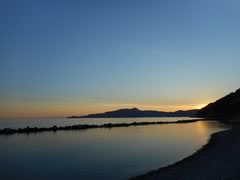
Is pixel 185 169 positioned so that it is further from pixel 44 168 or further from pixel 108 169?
pixel 44 168

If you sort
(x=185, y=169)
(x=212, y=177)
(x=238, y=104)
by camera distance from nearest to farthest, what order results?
(x=212, y=177), (x=185, y=169), (x=238, y=104)

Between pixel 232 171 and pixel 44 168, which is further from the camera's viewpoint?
pixel 44 168

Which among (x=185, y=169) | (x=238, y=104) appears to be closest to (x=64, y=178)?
(x=185, y=169)

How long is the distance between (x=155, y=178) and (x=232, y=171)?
5481mm

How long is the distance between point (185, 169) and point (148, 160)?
29.7ft

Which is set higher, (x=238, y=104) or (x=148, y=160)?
(x=238, y=104)

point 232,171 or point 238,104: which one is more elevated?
point 238,104

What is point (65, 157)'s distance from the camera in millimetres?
36219

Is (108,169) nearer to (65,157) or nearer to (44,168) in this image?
(44,168)

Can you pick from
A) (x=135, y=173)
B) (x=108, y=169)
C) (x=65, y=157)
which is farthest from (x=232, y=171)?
(x=65, y=157)

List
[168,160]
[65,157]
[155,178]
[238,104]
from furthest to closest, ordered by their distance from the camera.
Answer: [238,104] → [65,157] → [168,160] → [155,178]

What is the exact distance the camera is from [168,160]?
106 ft

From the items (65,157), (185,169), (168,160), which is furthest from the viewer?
(65,157)

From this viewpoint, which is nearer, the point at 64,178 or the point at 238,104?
the point at 64,178
